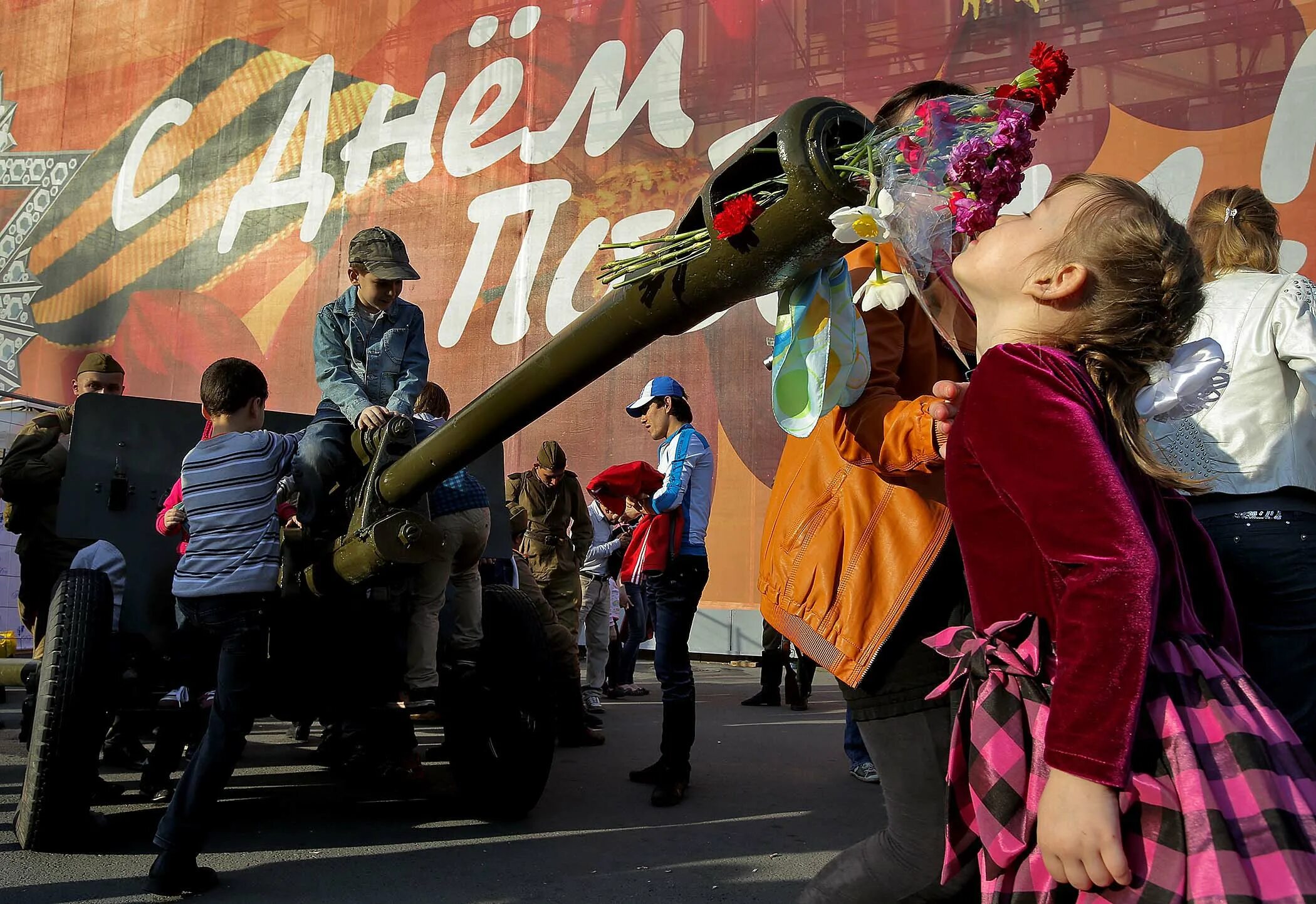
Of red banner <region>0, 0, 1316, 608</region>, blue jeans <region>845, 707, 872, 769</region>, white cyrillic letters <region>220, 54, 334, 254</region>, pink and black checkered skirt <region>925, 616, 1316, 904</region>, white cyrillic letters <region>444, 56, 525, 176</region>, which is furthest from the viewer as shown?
white cyrillic letters <region>220, 54, 334, 254</region>

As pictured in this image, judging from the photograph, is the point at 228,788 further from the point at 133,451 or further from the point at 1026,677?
the point at 1026,677

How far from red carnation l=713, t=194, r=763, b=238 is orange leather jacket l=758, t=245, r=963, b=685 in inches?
12.4

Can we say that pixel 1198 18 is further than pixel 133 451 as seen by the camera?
Yes

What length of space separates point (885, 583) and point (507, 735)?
2455 mm

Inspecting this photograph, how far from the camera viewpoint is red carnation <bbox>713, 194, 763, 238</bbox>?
183cm

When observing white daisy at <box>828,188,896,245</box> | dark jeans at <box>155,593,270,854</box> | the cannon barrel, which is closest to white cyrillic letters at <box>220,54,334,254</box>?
dark jeans at <box>155,593,270,854</box>

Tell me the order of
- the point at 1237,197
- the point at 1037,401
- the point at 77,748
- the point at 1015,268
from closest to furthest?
the point at 1037,401, the point at 1015,268, the point at 1237,197, the point at 77,748

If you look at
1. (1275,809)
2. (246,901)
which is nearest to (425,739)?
(246,901)

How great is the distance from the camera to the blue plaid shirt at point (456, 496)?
4121 millimetres

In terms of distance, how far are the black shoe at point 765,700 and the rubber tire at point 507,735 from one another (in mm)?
4053

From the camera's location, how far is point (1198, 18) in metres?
10.9

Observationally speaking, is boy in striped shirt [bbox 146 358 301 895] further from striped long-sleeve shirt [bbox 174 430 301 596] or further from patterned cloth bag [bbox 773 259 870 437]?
patterned cloth bag [bbox 773 259 870 437]

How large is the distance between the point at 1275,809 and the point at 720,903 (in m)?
2.25

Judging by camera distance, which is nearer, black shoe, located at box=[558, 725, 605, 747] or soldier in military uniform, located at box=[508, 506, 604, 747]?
soldier in military uniform, located at box=[508, 506, 604, 747]
